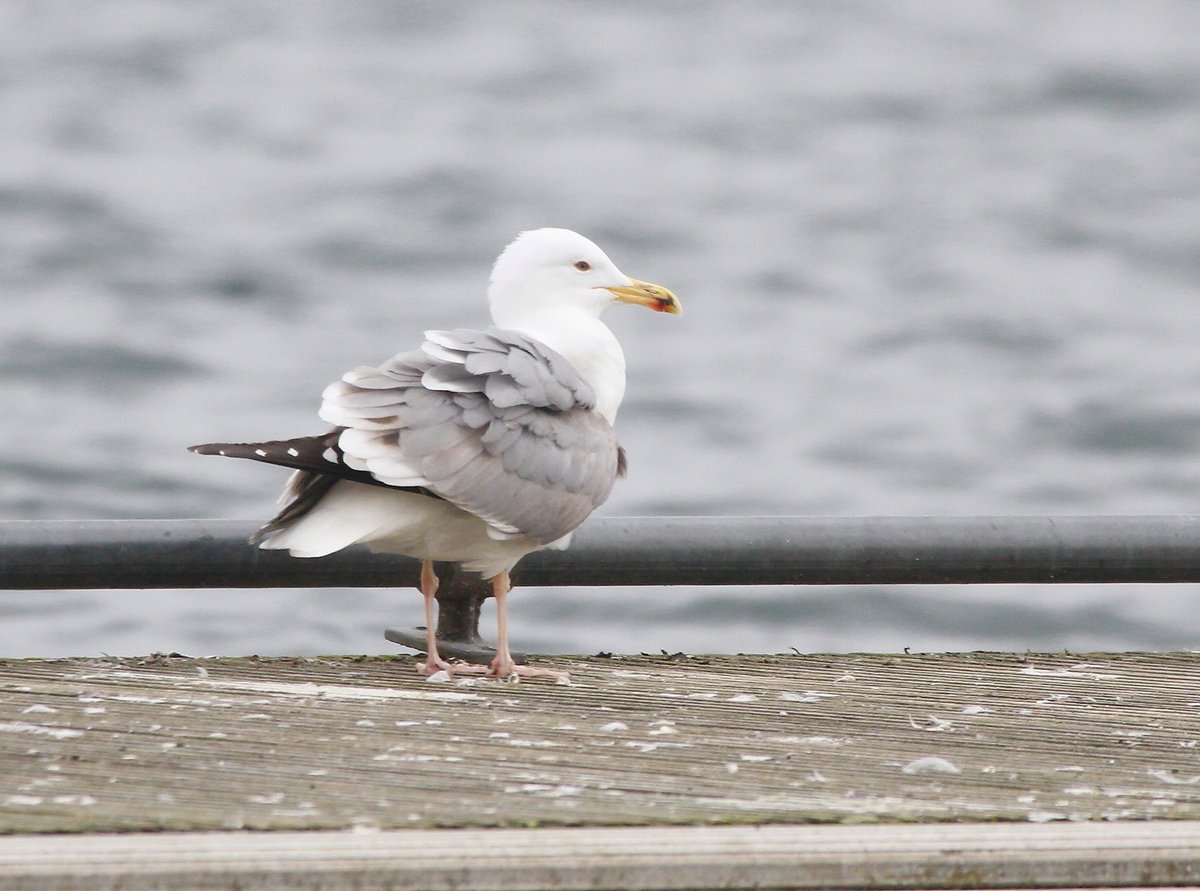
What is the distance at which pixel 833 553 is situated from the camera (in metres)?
4.37

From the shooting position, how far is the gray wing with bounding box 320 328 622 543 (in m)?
4.02

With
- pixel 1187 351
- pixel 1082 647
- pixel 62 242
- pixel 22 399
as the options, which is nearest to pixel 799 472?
pixel 1082 647

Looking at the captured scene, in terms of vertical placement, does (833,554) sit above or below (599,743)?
above

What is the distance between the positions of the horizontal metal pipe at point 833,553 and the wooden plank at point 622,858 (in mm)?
1535

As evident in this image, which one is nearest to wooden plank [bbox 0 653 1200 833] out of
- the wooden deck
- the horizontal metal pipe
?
the wooden deck

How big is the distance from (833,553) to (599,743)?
112 centimetres

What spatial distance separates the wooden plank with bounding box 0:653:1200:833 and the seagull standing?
272 mm

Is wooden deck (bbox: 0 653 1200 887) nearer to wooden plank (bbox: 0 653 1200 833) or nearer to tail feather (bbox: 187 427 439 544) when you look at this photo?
wooden plank (bbox: 0 653 1200 833)

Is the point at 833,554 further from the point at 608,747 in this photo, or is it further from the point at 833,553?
the point at 608,747

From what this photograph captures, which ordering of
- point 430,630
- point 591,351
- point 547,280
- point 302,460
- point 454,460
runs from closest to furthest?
point 302,460 → point 454,460 → point 430,630 → point 591,351 → point 547,280

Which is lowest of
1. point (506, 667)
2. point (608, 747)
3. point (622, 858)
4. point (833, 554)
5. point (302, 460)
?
point (622, 858)

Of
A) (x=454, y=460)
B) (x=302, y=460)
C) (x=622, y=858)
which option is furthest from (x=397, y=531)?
(x=622, y=858)

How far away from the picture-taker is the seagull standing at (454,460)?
399 centimetres

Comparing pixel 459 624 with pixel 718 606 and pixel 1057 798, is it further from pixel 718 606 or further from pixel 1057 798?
pixel 718 606
